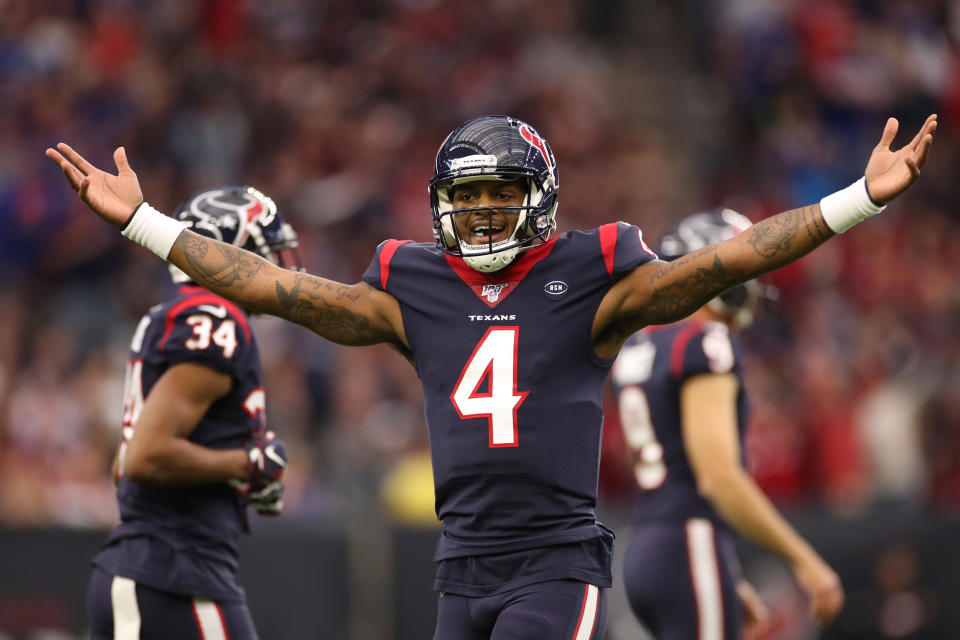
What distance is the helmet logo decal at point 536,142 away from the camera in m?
4.74

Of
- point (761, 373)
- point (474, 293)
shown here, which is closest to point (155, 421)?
point (474, 293)

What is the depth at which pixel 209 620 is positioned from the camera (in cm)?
529

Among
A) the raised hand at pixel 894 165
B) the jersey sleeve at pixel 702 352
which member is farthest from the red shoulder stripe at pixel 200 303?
the raised hand at pixel 894 165

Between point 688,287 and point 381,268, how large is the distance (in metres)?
1.04

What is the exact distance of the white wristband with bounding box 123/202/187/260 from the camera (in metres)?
4.70

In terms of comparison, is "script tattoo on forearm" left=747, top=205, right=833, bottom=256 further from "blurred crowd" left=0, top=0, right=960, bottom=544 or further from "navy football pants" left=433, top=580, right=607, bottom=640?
"blurred crowd" left=0, top=0, right=960, bottom=544

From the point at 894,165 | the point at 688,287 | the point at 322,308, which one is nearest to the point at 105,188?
the point at 322,308

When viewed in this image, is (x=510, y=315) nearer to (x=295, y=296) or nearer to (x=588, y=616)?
(x=295, y=296)

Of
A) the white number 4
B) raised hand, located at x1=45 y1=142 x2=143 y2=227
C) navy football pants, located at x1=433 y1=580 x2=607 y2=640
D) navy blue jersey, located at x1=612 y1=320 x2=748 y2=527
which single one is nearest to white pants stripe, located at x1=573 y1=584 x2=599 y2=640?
navy football pants, located at x1=433 y1=580 x2=607 y2=640

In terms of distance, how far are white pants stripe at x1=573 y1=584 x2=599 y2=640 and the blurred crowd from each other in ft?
17.4

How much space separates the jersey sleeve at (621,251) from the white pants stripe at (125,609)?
2.16 metres

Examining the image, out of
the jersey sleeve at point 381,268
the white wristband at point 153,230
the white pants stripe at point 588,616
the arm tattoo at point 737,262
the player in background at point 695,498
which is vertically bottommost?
the white pants stripe at point 588,616

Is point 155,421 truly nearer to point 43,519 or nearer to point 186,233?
point 186,233

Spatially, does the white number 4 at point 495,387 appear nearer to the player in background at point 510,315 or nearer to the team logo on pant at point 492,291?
the player in background at point 510,315
